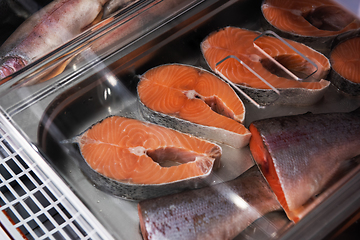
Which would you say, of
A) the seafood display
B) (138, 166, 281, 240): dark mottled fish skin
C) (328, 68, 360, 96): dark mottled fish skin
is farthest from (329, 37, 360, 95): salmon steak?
(138, 166, 281, 240): dark mottled fish skin

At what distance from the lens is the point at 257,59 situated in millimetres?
1862

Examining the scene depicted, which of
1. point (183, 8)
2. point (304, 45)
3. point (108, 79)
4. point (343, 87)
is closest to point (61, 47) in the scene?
point (108, 79)

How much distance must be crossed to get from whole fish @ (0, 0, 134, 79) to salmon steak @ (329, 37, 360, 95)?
1.30 m

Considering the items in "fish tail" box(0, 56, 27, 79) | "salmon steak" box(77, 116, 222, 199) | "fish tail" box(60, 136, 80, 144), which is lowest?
"salmon steak" box(77, 116, 222, 199)

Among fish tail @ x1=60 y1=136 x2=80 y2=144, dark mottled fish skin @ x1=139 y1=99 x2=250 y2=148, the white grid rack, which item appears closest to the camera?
the white grid rack

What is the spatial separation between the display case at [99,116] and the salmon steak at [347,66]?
2.1 inches

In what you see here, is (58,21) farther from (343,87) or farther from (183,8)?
(343,87)

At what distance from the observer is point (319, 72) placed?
179cm

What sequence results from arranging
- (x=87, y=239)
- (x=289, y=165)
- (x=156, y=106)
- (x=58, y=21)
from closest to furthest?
(x=87, y=239)
(x=289, y=165)
(x=156, y=106)
(x=58, y=21)

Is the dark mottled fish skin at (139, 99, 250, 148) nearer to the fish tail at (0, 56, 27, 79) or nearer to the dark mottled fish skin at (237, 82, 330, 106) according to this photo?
the dark mottled fish skin at (237, 82, 330, 106)

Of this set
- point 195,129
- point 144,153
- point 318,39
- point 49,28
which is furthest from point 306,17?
point 49,28

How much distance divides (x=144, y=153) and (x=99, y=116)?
0.34m

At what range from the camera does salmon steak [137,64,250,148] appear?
1657mm

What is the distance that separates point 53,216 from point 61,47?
0.79 meters
